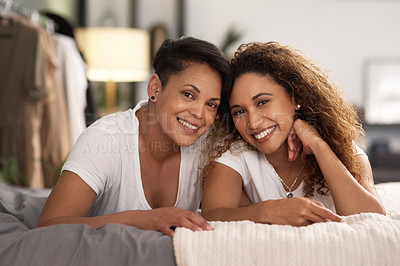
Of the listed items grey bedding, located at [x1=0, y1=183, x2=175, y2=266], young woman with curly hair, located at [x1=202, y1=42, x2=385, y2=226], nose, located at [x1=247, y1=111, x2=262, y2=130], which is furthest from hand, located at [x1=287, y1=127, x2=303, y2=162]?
grey bedding, located at [x1=0, y1=183, x2=175, y2=266]

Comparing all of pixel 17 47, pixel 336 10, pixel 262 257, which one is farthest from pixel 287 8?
pixel 262 257

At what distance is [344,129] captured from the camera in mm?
1460

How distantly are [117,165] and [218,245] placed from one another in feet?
1.96

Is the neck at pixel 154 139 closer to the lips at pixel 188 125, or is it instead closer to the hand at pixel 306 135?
the lips at pixel 188 125

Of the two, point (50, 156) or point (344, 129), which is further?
point (50, 156)

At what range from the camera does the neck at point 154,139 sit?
1.54 metres

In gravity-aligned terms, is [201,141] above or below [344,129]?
below

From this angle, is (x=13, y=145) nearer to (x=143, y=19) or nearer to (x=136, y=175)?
(x=136, y=175)

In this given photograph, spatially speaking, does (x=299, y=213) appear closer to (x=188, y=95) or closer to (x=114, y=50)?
(x=188, y=95)

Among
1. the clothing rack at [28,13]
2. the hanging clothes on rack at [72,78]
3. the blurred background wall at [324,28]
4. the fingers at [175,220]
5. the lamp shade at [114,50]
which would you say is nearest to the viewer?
the fingers at [175,220]

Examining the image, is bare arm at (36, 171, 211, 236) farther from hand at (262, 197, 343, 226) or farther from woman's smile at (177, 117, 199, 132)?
woman's smile at (177, 117, 199, 132)

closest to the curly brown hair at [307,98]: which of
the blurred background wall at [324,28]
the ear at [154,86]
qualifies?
the ear at [154,86]

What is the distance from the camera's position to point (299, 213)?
1.06 m

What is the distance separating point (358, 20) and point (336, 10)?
31 centimetres
